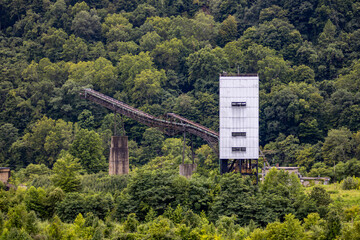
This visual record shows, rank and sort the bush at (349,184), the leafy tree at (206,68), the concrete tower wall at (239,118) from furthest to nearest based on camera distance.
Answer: the leafy tree at (206,68) → the bush at (349,184) → the concrete tower wall at (239,118)

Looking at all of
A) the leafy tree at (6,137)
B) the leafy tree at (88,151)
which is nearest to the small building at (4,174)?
the leafy tree at (88,151)

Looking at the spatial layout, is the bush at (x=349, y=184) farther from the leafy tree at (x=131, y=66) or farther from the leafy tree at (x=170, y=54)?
the leafy tree at (x=170, y=54)

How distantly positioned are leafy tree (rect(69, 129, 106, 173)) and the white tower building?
22090 millimetres

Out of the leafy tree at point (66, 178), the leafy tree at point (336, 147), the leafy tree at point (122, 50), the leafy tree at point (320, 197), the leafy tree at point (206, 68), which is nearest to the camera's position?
the leafy tree at point (320, 197)

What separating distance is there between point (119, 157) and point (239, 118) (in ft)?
51.0

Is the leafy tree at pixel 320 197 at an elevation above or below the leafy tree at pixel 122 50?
below

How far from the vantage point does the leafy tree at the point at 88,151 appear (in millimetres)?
89250

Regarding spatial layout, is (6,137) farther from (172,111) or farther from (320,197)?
(320,197)

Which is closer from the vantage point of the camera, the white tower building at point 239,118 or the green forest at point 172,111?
the green forest at point 172,111

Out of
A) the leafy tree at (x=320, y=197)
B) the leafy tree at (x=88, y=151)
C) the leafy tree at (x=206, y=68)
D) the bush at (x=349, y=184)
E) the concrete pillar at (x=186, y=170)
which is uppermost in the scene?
the leafy tree at (x=206, y=68)

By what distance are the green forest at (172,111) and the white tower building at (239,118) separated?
3131mm

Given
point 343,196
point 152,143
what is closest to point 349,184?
point 343,196

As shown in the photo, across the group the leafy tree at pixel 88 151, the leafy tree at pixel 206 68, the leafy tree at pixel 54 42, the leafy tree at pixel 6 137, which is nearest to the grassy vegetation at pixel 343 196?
the leafy tree at pixel 88 151

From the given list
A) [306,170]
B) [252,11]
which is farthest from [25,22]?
[306,170]
